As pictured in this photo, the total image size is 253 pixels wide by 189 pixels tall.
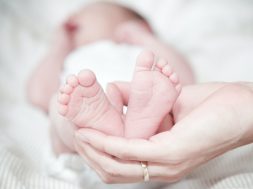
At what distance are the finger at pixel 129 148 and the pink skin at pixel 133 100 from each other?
0.17ft

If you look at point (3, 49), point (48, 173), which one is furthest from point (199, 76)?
point (3, 49)

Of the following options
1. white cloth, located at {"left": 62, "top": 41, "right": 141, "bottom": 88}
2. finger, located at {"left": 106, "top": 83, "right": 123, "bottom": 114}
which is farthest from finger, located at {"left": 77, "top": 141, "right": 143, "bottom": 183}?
white cloth, located at {"left": 62, "top": 41, "right": 141, "bottom": 88}

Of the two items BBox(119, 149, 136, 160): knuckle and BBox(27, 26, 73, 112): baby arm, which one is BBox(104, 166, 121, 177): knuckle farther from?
BBox(27, 26, 73, 112): baby arm

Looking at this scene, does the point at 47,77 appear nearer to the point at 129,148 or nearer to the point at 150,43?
the point at 150,43

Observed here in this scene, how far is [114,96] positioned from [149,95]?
100 mm

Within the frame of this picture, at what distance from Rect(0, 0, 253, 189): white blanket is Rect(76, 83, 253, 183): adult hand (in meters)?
0.14

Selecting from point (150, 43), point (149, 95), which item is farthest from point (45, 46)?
point (149, 95)

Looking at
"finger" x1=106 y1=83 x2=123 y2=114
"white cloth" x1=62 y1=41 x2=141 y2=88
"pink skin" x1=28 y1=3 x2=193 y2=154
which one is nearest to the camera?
"finger" x1=106 y1=83 x2=123 y2=114

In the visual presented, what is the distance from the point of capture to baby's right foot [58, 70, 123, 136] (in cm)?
70

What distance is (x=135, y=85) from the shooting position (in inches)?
28.3

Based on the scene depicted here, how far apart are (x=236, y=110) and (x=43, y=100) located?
0.73 meters

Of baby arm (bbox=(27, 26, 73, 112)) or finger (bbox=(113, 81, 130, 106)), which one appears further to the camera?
baby arm (bbox=(27, 26, 73, 112))

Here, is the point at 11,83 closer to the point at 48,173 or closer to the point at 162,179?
the point at 48,173

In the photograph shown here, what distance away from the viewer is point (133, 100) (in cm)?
73
